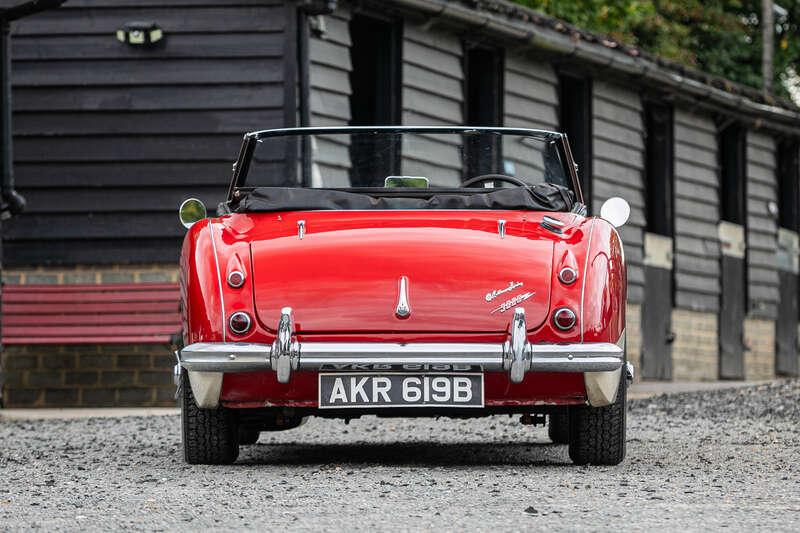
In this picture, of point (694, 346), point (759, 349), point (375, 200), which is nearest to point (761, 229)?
point (759, 349)

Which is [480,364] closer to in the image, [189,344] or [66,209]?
[189,344]

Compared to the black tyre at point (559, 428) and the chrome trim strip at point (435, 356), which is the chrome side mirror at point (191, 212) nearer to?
the chrome trim strip at point (435, 356)

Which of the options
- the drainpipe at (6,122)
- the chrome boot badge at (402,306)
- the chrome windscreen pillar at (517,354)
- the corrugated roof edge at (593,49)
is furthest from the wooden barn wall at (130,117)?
the chrome windscreen pillar at (517,354)

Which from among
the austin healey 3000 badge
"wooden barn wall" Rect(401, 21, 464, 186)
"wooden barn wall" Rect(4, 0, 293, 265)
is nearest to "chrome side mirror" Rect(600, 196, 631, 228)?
the austin healey 3000 badge

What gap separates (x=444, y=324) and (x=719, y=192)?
1548 centimetres

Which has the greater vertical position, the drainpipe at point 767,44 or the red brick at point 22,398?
the drainpipe at point 767,44

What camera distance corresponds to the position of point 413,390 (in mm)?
6621

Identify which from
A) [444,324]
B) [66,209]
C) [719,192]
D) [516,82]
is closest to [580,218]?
[444,324]

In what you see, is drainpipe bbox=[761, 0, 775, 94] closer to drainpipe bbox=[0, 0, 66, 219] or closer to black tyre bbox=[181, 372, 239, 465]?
drainpipe bbox=[0, 0, 66, 219]

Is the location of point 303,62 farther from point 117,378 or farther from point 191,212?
point 191,212

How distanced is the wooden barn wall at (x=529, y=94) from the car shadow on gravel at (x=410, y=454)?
810 cm

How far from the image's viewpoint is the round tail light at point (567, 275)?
264 inches

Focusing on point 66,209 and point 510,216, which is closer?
point 510,216

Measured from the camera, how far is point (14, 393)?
1346cm
